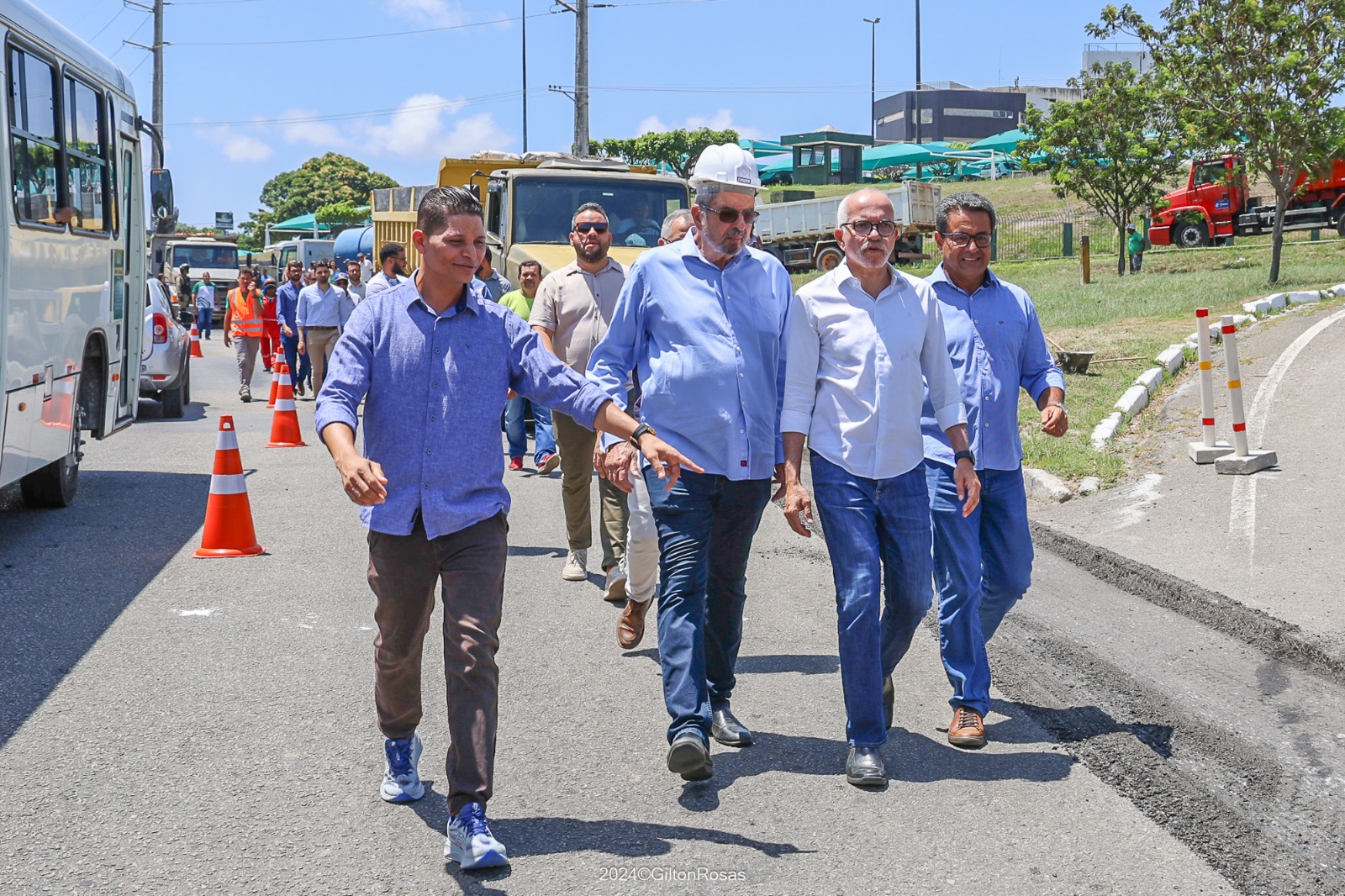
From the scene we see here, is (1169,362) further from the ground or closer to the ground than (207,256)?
closer to the ground

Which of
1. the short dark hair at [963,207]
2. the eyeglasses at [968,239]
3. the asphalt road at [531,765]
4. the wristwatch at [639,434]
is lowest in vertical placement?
the asphalt road at [531,765]

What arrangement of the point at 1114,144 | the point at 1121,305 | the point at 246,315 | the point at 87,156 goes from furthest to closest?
the point at 1114,144 → the point at 1121,305 → the point at 246,315 → the point at 87,156

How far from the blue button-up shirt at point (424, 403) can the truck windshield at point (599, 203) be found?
35.9 feet

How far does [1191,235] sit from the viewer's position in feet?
116

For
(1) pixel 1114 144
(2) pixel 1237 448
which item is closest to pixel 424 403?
(2) pixel 1237 448

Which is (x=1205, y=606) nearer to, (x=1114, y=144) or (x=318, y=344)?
(x=318, y=344)

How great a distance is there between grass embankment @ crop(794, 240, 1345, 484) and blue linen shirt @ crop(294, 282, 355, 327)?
8618 millimetres

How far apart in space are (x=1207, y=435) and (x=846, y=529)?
7.05 m

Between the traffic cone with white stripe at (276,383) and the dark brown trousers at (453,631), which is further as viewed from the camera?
the traffic cone with white stripe at (276,383)

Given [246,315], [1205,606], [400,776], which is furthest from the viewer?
[246,315]

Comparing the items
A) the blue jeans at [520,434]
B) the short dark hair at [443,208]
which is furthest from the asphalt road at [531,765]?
the blue jeans at [520,434]

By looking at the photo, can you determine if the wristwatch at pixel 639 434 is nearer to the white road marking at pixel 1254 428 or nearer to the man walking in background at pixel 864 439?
the man walking in background at pixel 864 439

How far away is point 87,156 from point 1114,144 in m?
23.7

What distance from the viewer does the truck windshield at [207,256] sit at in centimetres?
4703
